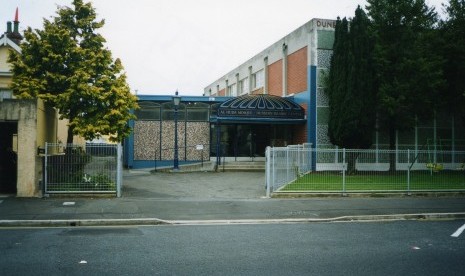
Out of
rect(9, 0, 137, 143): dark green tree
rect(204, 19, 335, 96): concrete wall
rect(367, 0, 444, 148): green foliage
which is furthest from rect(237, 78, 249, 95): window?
rect(9, 0, 137, 143): dark green tree

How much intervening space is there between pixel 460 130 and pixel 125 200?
2206cm

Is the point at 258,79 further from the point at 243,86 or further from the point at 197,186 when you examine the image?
the point at 197,186

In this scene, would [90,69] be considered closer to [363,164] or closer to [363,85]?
[363,164]

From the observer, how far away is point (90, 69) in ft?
56.6

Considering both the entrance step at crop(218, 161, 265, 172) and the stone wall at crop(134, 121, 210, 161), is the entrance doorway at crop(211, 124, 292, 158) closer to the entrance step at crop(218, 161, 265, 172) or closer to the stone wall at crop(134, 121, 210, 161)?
the stone wall at crop(134, 121, 210, 161)

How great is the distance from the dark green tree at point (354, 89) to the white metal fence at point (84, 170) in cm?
1214

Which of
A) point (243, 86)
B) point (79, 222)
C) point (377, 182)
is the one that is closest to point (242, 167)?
point (377, 182)

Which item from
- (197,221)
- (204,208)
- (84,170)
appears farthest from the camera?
(84,170)

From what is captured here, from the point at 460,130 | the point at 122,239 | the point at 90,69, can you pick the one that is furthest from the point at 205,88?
the point at 122,239

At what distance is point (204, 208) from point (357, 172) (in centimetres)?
664

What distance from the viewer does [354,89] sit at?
73.0ft

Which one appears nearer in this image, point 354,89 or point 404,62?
point 404,62

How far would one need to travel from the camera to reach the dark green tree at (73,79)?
654 inches

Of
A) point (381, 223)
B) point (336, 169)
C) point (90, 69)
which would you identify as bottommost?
point (381, 223)
